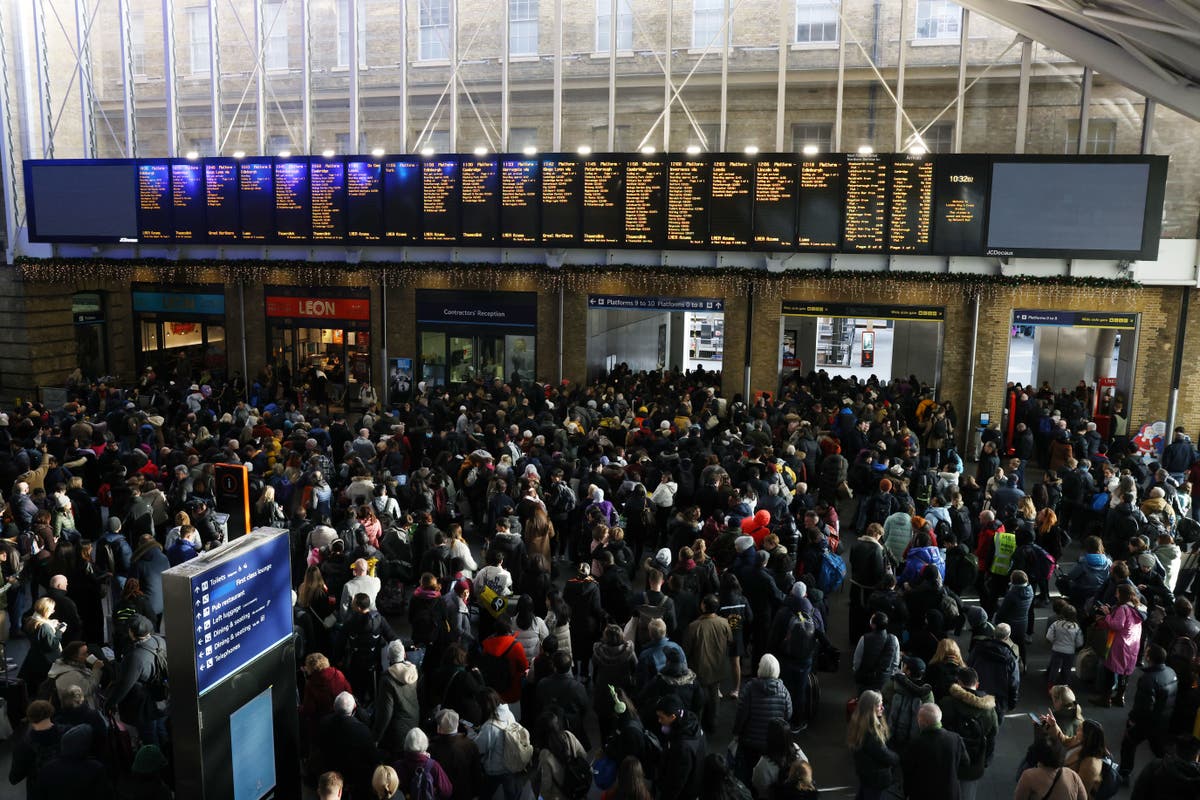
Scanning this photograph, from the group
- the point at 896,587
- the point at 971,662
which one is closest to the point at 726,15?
the point at 896,587

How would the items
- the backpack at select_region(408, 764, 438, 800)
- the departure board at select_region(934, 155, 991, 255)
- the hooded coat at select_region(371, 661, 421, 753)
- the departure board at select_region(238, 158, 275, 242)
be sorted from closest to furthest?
1. the backpack at select_region(408, 764, 438, 800)
2. the hooded coat at select_region(371, 661, 421, 753)
3. the departure board at select_region(934, 155, 991, 255)
4. the departure board at select_region(238, 158, 275, 242)

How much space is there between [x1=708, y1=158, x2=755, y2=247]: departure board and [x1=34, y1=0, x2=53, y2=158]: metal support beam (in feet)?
55.0

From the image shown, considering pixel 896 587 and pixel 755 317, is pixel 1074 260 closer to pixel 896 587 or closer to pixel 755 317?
pixel 755 317

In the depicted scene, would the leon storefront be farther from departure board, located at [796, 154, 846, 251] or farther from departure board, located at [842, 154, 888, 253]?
departure board, located at [842, 154, 888, 253]

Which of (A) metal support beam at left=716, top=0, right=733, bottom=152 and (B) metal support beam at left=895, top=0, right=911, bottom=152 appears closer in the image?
(B) metal support beam at left=895, top=0, right=911, bottom=152

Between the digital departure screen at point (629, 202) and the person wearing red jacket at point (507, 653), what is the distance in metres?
12.8

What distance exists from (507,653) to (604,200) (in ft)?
43.8

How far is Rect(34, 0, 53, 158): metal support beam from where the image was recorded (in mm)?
23625

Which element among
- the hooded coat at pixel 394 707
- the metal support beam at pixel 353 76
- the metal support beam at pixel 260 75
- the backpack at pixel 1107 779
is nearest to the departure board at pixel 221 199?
the metal support beam at pixel 260 75

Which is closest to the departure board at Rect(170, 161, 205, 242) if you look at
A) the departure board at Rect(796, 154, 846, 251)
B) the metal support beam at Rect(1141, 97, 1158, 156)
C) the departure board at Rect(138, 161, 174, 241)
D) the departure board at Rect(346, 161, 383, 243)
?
the departure board at Rect(138, 161, 174, 241)

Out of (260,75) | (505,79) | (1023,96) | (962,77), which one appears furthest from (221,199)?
(1023,96)

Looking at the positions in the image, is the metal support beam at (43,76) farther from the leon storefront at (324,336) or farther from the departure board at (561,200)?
the departure board at (561,200)

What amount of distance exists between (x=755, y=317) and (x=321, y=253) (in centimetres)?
1031

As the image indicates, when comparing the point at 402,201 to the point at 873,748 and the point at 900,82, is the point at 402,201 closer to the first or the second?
the point at 900,82
